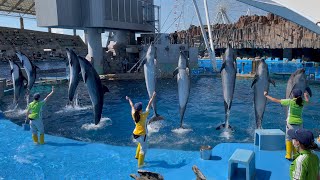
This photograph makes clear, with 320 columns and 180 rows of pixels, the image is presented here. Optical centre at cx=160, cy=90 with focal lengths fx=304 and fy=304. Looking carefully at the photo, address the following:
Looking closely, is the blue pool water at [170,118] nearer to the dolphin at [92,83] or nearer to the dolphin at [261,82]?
the dolphin at [92,83]

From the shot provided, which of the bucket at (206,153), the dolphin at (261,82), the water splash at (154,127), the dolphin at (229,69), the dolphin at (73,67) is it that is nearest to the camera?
the bucket at (206,153)

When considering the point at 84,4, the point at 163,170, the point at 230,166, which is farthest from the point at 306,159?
the point at 84,4

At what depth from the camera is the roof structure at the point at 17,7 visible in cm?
6744

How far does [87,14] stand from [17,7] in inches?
1927

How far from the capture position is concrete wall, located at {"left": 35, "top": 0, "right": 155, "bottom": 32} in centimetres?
2920

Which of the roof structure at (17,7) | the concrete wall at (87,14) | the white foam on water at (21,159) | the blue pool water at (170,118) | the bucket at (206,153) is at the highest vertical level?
the roof structure at (17,7)

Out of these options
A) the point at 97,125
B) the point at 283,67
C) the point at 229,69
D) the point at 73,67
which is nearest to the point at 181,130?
the point at 229,69

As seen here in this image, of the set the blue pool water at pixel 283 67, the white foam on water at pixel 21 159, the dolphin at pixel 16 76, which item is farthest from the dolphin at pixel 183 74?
the blue pool water at pixel 283 67

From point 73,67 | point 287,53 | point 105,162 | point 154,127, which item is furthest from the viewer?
point 287,53

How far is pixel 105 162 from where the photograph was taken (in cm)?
872

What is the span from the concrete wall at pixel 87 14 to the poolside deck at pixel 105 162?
2124 cm

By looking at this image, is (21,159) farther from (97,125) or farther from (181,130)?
(181,130)

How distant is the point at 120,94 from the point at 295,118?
18.2 metres

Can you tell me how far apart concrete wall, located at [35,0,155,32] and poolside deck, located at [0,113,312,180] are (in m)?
21.2
